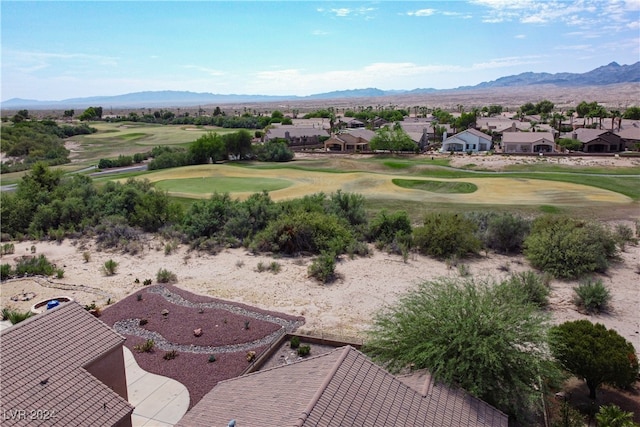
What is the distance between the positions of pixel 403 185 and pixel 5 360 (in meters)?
46.9

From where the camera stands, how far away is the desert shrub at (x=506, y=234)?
1273 inches

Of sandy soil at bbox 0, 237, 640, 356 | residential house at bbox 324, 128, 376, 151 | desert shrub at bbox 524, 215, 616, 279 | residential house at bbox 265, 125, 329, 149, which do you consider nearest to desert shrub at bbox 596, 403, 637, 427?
sandy soil at bbox 0, 237, 640, 356

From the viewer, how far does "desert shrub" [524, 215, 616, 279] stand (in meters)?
27.6

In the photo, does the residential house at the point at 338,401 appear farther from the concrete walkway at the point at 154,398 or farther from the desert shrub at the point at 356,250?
the desert shrub at the point at 356,250

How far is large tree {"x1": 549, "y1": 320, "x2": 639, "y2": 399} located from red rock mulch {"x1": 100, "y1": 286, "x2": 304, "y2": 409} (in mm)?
10852

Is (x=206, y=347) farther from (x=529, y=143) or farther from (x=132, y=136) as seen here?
(x=132, y=136)

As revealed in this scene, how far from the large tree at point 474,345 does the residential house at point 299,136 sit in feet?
277

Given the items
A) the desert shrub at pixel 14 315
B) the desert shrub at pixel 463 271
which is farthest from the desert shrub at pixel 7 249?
the desert shrub at pixel 463 271

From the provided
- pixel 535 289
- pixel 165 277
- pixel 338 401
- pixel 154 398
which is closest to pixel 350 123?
pixel 165 277

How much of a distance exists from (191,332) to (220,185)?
3661cm

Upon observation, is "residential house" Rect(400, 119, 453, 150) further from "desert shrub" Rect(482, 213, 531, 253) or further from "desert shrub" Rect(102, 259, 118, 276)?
"desert shrub" Rect(102, 259, 118, 276)

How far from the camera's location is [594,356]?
15672 millimetres

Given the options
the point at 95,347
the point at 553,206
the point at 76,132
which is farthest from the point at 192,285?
the point at 76,132

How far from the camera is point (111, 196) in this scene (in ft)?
140
